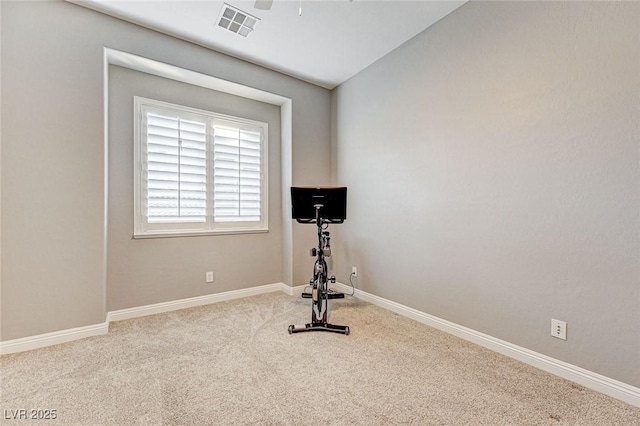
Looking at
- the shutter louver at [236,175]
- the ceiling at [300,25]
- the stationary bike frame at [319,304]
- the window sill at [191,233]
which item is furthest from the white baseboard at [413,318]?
the ceiling at [300,25]

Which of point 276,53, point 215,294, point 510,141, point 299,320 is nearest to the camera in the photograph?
point 510,141

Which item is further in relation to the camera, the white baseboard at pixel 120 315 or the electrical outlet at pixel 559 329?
the white baseboard at pixel 120 315

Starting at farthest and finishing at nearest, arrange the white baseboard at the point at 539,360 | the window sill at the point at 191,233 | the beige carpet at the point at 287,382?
the window sill at the point at 191,233 → the white baseboard at the point at 539,360 → the beige carpet at the point at 287,382

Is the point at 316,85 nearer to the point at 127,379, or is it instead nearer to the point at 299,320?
the point at 299,320

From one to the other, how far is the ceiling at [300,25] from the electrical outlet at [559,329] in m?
2.64

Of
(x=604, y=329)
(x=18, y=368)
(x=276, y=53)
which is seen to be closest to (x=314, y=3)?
(x=276, y=53)

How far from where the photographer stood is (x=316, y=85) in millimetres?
3955

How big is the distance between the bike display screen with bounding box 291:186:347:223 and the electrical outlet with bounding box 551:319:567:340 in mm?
1765

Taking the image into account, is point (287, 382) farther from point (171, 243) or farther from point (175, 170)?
point (175, 170)

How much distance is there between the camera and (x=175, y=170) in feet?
10.4

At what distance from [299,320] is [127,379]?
1480 mm

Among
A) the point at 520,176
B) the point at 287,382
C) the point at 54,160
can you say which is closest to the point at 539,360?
the point at 520,176

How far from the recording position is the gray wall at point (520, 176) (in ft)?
5.57

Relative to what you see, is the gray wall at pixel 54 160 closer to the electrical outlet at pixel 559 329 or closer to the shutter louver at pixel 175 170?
the shutter louver at pixel 175 170
